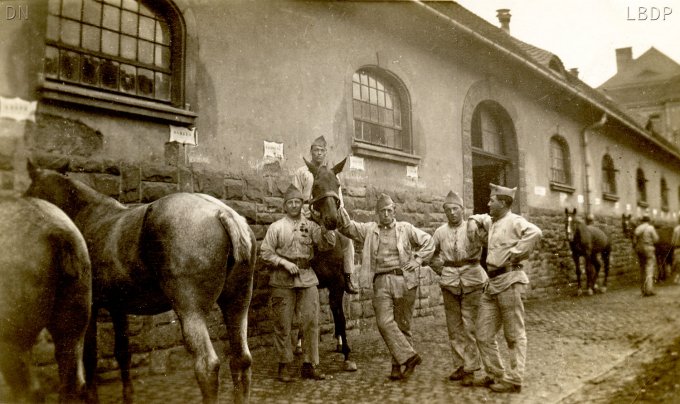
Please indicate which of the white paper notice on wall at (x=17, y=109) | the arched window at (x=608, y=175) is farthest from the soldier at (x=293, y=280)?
the arched window at (x=608, y=175)

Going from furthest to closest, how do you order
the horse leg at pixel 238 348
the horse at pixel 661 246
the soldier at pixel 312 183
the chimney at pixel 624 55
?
the horse at pixel 661 246, the chimney at pixel 624 55, the soldier at pixel 312 183, the horse leg at pixel 238 348

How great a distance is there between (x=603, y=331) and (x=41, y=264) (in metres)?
7.65

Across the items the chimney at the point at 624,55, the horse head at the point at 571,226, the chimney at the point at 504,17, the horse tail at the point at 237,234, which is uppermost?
the chimney at the point at 504,17

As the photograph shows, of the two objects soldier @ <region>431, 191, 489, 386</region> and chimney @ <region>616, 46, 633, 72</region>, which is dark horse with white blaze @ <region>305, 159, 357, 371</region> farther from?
chimney @ <region>616, 46, 633, 72</region>

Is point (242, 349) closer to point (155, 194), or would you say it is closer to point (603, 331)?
point (155, 194)

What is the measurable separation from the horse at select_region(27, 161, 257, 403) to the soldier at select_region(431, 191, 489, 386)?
2.36 metres

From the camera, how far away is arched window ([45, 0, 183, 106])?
5152mm

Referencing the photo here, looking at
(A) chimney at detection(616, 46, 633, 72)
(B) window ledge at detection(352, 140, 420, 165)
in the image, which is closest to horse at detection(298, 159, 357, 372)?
(B) window ledge at detection(352, 140, 420, 165)

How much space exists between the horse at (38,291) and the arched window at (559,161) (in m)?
Result: 13.9

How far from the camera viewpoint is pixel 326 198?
16.5 feet

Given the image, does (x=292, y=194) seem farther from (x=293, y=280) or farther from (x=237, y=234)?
(x=237, y=234)

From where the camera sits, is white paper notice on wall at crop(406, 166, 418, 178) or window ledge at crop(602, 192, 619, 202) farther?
window ledge at crop(602, 192, 619, 202)

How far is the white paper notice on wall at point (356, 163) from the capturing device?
8.24m

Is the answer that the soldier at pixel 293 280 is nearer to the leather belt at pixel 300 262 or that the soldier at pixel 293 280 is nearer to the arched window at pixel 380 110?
the leather belt at pixel 300 262
